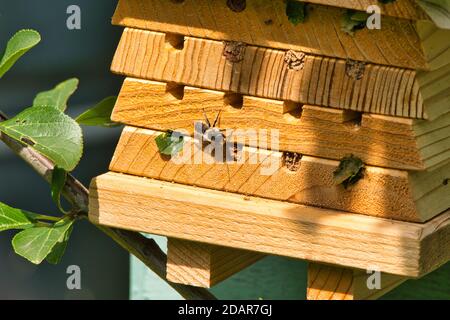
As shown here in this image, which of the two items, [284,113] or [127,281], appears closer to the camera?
[284,113]

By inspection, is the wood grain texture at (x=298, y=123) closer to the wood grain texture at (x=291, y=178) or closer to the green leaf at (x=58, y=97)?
the wood grain texture at (x=291, y=178)

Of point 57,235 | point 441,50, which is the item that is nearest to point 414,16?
point 441,50

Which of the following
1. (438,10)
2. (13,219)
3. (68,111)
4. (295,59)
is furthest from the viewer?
(68,111)

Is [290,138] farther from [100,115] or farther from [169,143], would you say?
[100,115]

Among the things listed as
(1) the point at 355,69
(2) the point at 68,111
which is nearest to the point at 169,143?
(1) the point at 355,69

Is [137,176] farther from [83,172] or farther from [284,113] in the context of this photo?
[83,172]

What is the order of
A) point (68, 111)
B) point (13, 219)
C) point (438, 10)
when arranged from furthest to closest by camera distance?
1. point (68, 111)
2. point (13, 219)
3. point (438, 10)

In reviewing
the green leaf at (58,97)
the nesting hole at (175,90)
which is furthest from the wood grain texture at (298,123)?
the green leaf at (58,97)
